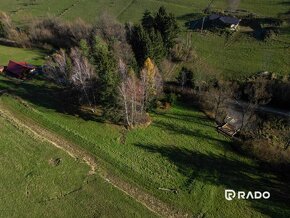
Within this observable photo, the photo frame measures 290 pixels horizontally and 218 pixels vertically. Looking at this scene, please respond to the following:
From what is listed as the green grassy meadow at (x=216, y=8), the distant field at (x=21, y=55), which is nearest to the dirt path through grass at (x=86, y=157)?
the distant field at (x=21, y=55)

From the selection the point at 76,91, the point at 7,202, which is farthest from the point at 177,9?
the point at 7,202

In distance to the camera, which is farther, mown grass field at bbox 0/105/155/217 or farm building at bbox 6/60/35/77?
farm building at bbox 6/60/35/77

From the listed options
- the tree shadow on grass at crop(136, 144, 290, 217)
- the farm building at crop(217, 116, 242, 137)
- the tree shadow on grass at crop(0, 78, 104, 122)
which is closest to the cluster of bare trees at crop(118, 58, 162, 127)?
the tree shadow on grass at crop(0, 78, 104, 122)

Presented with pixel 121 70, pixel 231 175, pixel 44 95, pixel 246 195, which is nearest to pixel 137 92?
pixel 121 70

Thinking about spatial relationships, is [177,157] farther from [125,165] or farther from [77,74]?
[77,74]

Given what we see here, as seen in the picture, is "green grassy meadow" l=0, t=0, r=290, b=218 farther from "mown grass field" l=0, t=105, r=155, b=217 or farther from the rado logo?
the rado logo

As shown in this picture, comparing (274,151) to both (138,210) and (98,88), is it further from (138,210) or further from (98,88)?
(98,88)

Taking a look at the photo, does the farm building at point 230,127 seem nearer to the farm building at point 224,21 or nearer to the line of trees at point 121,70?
the line of trees at point 121,70
